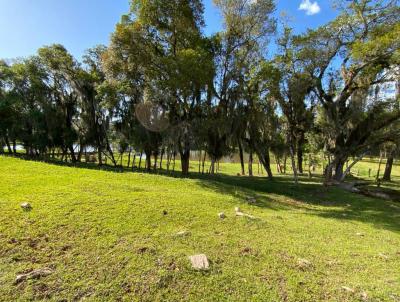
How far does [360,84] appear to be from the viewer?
527 inches

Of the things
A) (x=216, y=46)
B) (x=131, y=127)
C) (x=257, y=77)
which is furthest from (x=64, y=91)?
(x=257, y=77)

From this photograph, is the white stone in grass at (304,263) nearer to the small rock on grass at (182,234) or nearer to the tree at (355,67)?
the small rock on grass at (182,234)

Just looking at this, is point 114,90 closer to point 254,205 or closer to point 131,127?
point 131,127

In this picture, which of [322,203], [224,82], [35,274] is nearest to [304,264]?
[35,274]

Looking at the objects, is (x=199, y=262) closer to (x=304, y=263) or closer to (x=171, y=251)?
(x=171, y=251)

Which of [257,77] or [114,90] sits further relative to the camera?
[114,90]

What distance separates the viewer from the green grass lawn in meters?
3.21

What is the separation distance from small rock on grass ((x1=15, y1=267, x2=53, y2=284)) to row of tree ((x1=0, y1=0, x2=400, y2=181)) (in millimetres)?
9982

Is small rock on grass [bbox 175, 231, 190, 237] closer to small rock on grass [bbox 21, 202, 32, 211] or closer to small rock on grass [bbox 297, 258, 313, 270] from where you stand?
small rock on grass [bbox 297, 258, 313, 270]

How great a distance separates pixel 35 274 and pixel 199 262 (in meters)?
2.25

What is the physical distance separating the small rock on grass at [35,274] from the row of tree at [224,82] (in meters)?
9.98

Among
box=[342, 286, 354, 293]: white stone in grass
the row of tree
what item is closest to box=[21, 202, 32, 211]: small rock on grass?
box=[342, 286, 354, 293]: white stone in grass

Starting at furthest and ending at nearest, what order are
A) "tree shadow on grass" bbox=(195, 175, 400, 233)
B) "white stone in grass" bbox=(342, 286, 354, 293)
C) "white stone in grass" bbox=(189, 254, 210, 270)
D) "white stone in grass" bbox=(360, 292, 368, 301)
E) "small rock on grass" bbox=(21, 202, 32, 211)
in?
"tree shadow on grass" bbox=(195, 175, 400, 233)
"small rock on grass" bbox=(21, 202, 32, 211)
"white stone in grass" bbox=(189, 254, 210, 270)
"white stone in grass" bbox=(342, 286, 354, 293)
"white stone in grass" bbox=(360, 292, 368, 301)

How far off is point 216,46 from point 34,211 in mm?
12357
